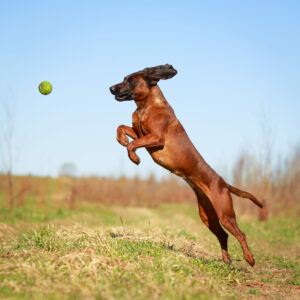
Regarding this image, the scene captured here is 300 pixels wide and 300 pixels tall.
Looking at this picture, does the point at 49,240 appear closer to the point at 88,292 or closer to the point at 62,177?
the point at 88,292

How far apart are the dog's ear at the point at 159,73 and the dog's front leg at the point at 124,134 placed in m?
0.75

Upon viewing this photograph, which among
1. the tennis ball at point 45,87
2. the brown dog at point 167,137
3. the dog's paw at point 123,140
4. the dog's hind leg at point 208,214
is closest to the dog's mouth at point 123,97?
the brown dog at point 167,137

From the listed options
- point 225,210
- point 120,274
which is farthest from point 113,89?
point 120,274

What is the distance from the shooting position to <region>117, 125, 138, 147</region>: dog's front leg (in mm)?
5512

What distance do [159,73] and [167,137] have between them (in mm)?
959

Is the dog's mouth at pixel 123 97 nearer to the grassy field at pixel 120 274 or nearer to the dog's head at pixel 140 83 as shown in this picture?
the dog's head at pixel 140 83

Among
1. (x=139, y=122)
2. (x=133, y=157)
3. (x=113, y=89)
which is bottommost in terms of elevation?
(x=133, y=157)

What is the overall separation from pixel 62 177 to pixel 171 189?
12262mm

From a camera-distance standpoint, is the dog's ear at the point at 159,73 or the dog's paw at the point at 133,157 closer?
the dog's paw at the point at 133,157

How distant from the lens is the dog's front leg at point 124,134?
551 cm

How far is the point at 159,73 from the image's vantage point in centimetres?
552

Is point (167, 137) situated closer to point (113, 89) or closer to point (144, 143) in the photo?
point (144, 143)

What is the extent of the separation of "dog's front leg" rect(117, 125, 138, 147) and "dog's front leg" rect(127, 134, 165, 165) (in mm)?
382

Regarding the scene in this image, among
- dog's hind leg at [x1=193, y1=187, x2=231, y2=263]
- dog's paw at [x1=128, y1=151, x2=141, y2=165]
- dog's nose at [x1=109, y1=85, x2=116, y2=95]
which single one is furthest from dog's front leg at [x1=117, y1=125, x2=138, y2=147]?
dog's hind leg at [x1=193, y1=187, x2=231, y2=263]
